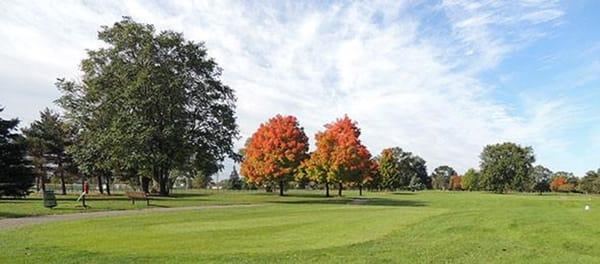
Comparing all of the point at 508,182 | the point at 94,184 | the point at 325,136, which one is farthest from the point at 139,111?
the point at 508,182

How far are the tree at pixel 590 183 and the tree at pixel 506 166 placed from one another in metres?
13.7

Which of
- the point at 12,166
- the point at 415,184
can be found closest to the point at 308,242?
the point at 12,166

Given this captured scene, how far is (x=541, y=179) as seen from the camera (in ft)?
527

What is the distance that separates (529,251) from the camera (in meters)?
13.3

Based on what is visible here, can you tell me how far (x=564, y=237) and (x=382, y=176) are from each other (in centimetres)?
10225

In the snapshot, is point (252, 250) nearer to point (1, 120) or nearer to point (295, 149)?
point (1, 120)

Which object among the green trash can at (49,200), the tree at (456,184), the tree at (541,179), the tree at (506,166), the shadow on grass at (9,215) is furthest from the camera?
the tree at (456,184)

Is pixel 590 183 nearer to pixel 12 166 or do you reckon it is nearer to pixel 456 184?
pixel 456 184

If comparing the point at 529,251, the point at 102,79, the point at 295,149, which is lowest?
the point at 529,251

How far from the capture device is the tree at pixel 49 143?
61891mm

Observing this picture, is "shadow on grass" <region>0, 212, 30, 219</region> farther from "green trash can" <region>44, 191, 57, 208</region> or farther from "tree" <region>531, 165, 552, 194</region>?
"tree" <region>531, 165, 552, 194</region>

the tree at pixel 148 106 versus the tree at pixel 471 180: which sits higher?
the tree at pixel 148 106

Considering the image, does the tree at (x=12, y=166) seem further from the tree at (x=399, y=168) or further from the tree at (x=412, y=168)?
the tree at (x=412, y=168)

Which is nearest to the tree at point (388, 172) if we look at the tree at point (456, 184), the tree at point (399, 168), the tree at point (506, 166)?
the tree at point (399, 168)
